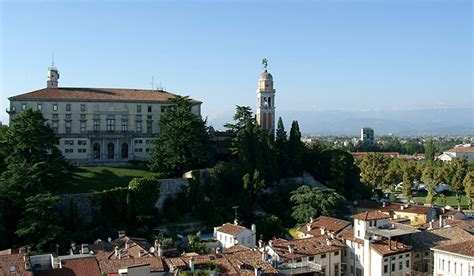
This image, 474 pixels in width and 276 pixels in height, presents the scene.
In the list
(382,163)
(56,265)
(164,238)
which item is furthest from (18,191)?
(382,163)

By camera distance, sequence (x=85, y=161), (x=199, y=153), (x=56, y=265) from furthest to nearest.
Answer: (x=85, y=161)
(x=199, y=153)
(x=56, y=265)

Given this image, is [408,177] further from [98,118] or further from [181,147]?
[98,118]

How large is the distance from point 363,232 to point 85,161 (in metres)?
31.1

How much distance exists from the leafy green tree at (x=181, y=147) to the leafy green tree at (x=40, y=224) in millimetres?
13512

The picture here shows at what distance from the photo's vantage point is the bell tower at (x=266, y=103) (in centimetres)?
6181

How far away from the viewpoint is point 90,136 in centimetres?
5581

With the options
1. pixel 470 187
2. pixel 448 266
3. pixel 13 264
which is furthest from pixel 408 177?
pixel 13 264

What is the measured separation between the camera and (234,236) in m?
38.6

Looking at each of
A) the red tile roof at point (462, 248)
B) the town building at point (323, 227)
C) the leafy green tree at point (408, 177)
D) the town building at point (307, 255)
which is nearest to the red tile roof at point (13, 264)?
the town building at point (307, 255)

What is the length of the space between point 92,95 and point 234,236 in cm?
2671

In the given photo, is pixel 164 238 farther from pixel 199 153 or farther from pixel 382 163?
pixel 382 163

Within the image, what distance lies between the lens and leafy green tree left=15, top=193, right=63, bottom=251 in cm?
3650

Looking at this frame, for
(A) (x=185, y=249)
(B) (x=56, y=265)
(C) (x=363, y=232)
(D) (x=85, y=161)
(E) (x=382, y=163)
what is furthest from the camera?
(E) (x=382, y=163)

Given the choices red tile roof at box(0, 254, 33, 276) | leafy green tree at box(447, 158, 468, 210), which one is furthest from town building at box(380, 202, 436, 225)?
red tile roof at box(0, 254, 33, 276)
